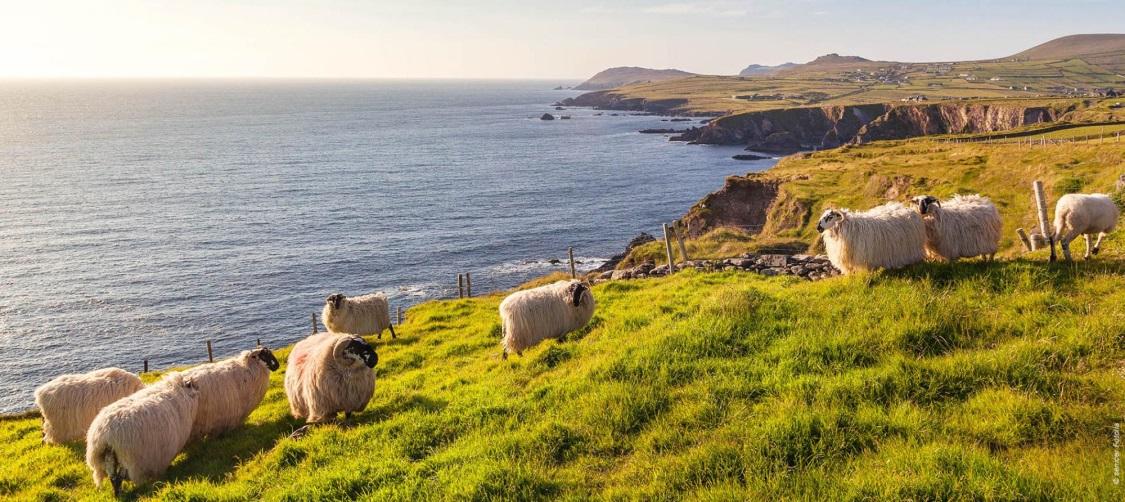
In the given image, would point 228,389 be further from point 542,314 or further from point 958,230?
point 958,230

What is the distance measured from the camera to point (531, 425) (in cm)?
953

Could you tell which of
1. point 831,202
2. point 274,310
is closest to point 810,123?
point 831,202

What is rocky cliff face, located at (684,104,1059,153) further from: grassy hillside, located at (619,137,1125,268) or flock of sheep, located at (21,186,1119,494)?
flock of sheep, located at (21,186,1119,494)

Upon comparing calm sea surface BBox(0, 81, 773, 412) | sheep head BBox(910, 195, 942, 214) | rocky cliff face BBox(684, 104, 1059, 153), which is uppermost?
rocky cliff face BBox(684, 104, 1059, 153)

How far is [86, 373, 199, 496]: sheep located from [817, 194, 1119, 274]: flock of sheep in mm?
13898

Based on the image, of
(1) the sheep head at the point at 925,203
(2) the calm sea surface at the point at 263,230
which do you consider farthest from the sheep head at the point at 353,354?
(2) the calm sea surface at the point at 263,230

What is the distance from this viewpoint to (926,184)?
45719 millimetres

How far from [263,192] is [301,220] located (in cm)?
2427

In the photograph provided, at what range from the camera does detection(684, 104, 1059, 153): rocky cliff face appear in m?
132

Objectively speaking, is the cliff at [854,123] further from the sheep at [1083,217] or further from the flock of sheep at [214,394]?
the flock of sheep at [214,394]

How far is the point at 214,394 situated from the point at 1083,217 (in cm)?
1998

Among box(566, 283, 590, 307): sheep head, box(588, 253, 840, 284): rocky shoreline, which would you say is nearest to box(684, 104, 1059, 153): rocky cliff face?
box(588, 253, 840, 284): rocky shoreline

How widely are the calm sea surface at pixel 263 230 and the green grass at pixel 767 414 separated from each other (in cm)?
3930

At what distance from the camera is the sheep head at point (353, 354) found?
40.9 feet
